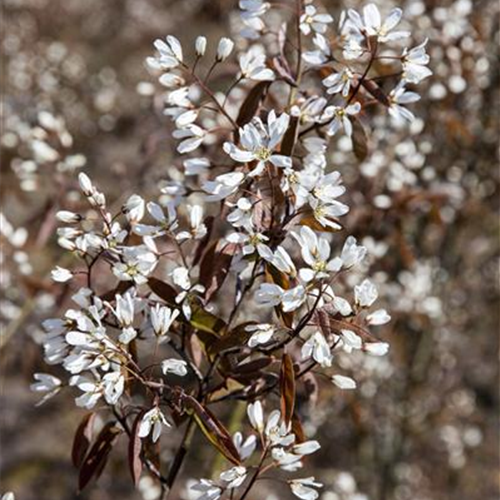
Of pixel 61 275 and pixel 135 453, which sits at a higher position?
pixel 61 275

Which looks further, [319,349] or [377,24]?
[377,24]

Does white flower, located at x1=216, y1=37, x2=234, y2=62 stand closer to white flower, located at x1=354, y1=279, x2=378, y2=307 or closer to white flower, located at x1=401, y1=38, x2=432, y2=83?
white flower, located at x1=401, y1=38, x2=432, y2=83

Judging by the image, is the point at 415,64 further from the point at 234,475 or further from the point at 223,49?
the point at 234,475

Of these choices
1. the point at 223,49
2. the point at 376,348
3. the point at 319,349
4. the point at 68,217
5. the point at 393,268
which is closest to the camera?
the point at 319,349

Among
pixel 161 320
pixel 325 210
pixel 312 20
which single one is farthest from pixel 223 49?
pixel 161 320

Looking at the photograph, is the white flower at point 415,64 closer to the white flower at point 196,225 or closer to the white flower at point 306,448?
the white flower at point 196,225

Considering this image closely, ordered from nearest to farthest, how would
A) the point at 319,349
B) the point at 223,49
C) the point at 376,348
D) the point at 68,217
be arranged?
the point at 319,349 → the point at 376,348 → the point at 68,217 → the point at 223,49

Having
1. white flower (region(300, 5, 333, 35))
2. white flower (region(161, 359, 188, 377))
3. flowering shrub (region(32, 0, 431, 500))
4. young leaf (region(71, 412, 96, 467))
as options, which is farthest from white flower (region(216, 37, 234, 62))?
young leaf (region(71, 412, 96, 467))
